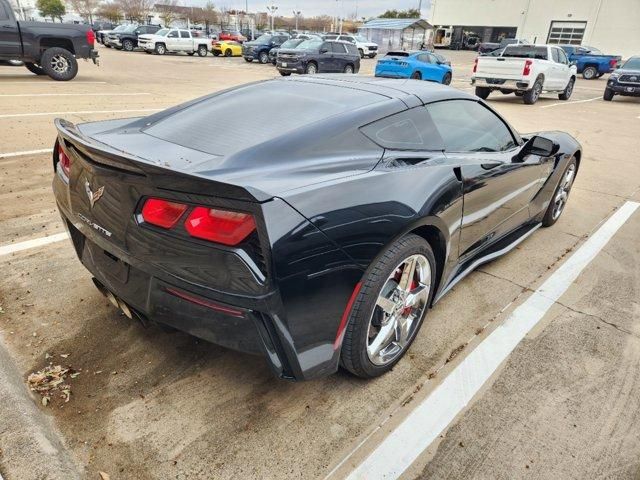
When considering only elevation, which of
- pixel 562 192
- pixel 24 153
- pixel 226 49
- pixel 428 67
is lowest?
pixel 226 49

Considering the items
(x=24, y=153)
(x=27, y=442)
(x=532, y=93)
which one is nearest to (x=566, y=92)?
(x=532, y=93)

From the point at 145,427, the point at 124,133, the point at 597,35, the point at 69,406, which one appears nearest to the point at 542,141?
the point at 124,133

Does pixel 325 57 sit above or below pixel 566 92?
above

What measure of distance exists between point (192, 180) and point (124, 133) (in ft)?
3.31

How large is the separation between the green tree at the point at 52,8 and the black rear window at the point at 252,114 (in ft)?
276

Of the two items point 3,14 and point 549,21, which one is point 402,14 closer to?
point 549,21

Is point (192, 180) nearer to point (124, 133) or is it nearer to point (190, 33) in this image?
point (124, 133)

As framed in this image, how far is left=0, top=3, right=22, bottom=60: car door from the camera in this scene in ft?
38.2

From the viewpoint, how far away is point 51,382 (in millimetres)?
2289

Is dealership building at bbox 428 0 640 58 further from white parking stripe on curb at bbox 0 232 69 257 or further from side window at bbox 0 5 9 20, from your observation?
white parking stripe on curb at bbox 0 232 69 257

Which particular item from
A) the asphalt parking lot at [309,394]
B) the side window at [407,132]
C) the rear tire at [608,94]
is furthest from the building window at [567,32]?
the side window at [407,132]

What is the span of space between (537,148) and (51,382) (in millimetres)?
3452

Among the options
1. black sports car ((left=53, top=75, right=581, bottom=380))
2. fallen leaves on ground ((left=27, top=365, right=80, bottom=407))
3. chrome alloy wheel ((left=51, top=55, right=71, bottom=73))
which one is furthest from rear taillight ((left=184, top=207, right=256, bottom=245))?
chrome alloy wheel ((left=51, top=55, right=71, bottom=73))

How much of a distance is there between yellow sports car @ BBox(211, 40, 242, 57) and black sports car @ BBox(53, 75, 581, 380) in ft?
101
